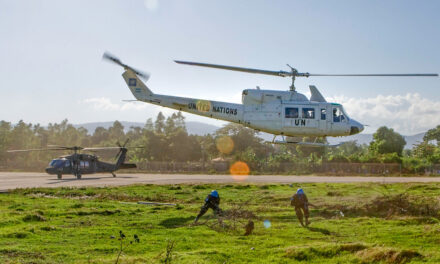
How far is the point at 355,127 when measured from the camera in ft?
92.7

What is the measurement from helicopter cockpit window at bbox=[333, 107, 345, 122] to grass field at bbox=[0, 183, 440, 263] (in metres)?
5.42

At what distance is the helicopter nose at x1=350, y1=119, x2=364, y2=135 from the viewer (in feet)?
92.1

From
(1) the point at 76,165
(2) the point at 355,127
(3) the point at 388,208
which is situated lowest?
(3) the point at 388,208

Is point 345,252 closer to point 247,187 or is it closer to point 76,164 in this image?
point 247,187

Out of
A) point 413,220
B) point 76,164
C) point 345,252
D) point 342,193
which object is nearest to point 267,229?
point 345,252

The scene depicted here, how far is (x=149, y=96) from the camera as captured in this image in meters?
28.2

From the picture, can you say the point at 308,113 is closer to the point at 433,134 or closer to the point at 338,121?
the point at 338,121

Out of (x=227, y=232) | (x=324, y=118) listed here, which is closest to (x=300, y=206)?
(x=227, y=232)

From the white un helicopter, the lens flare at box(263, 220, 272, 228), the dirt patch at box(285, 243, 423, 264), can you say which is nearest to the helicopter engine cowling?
the white un helicopter

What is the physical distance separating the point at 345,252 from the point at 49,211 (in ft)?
44.8

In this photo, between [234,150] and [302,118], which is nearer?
[302,118]

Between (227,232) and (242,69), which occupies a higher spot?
(242,69)

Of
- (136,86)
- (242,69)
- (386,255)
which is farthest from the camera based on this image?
(136,86)

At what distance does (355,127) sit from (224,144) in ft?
218
